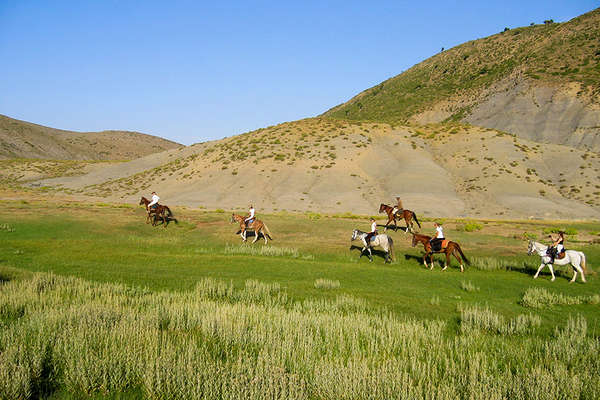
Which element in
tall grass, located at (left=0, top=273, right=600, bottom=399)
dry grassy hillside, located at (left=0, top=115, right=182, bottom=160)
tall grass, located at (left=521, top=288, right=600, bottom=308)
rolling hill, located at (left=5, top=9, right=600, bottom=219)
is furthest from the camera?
dry grassy hillside, located at (left=0, top=115, right=182, bottom=160)

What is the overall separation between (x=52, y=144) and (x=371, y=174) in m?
146

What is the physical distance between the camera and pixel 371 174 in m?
73.2

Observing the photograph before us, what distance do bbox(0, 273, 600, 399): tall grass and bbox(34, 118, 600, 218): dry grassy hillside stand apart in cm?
4835

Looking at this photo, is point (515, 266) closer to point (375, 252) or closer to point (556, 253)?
point (556, 253)

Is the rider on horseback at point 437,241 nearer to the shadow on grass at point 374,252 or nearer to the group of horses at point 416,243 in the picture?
the group of horses at point 416,243

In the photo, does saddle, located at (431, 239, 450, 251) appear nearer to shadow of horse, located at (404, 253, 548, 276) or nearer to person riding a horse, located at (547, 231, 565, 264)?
shadow of horse, located at (404, 253, 548, 276)

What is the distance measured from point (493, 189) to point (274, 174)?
3658cm

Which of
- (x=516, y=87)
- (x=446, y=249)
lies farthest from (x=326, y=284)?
(x=516, y=87)

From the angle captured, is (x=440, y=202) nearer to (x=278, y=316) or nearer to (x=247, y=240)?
(x=247, y=240)

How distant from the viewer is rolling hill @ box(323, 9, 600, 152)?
9795 cm

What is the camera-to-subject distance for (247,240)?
30.8 meters

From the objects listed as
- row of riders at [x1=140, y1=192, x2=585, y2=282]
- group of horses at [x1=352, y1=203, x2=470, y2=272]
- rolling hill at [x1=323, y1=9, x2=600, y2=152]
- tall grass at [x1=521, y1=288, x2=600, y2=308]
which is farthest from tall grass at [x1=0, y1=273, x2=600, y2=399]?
rolling hill at [x1=323, y1=9, x2=600, y2=152]

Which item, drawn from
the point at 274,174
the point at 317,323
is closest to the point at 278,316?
the point at 317,323

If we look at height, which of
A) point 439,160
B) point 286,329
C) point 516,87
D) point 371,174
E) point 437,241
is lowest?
point 286,329
